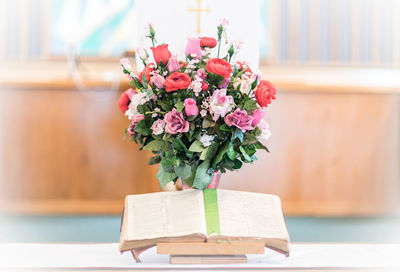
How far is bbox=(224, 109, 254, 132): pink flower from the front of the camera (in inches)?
42.3

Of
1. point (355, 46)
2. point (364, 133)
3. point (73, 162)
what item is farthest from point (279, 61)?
point (73, 162)

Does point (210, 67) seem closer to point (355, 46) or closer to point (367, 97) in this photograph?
point (367, 97)

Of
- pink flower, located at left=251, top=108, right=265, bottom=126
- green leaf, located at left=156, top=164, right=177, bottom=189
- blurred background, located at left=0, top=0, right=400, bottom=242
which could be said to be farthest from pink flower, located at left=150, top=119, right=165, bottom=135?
blurred background, located at left=0, top=0, right=400, bottom=242

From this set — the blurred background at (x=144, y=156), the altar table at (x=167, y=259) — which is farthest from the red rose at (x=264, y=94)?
the blurred background at (x=144, y=156)

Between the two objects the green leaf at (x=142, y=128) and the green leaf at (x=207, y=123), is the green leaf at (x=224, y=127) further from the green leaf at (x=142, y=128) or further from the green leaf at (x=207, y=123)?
the green leaf at (x=142, y=128)

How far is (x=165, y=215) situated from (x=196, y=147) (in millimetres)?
172

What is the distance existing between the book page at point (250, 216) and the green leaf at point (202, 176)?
0.14 ft

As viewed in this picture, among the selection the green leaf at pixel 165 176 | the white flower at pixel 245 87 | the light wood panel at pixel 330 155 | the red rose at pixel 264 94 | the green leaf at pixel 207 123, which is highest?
the white flower at pixel 245 87

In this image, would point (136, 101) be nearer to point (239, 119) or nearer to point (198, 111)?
point (198, 111)

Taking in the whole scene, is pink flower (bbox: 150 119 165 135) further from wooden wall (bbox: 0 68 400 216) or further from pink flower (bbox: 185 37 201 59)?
wooden wall (bbox: 0 68 400 216)

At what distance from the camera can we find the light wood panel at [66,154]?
3.00m

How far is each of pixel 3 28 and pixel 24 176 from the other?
120 cm

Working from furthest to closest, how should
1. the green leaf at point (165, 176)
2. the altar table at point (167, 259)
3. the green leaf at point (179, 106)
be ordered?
the green leaf at point (165, 176) → the green leaf at point (179, 106) → the altar table at point (167, 259)

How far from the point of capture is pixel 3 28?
351cm
